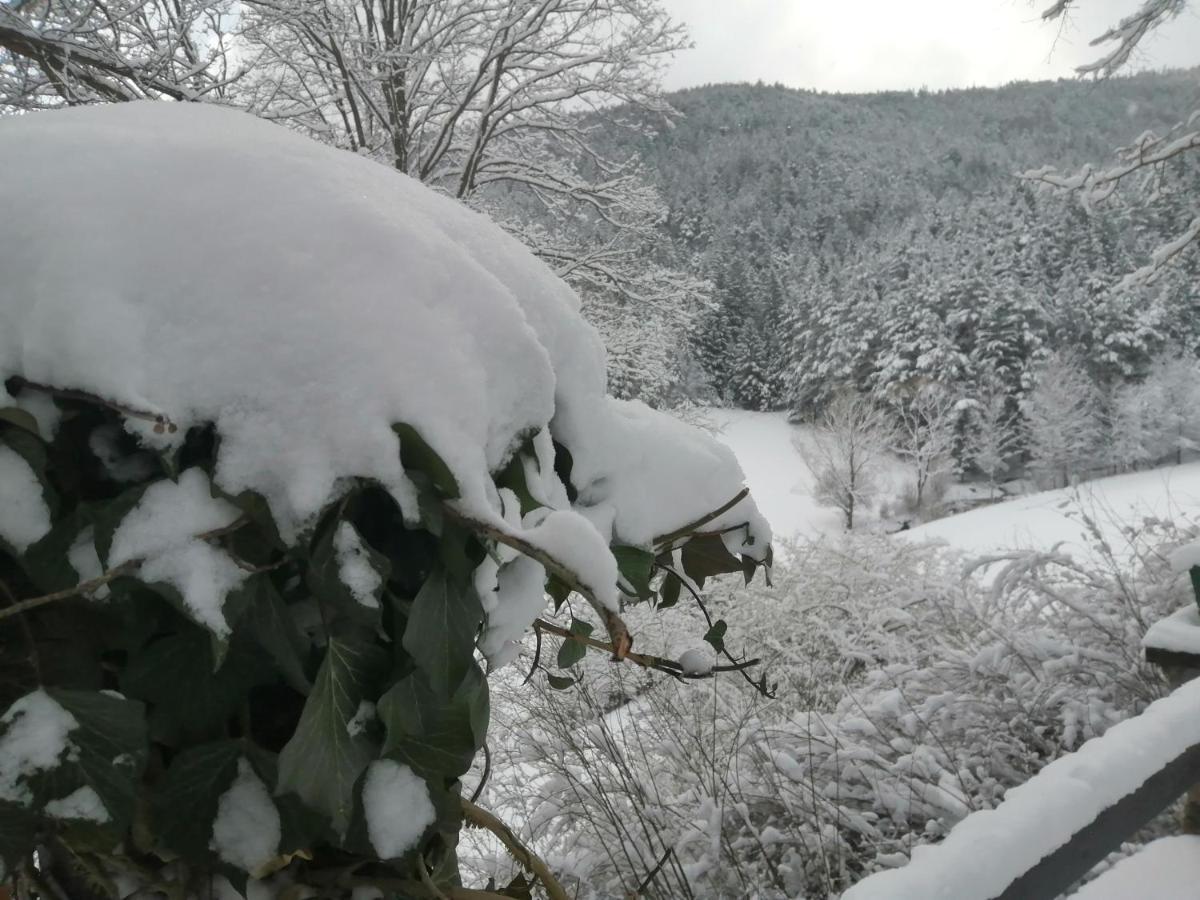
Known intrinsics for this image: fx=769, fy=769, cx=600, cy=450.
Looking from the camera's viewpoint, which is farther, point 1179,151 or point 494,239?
point 1179,151

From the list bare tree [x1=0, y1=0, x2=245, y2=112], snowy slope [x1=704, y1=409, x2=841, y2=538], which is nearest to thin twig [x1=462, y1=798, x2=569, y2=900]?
bare tree [x1=0, y1=0, x2=245, y2=112]

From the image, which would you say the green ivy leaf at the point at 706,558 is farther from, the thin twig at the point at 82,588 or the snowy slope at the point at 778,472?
the snowy slope at the point at 778,472

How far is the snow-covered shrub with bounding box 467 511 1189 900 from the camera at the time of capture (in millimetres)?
2314

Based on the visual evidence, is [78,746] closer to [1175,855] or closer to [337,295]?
[337,295]

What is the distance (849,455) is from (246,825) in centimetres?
2373

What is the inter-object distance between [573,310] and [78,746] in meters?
0.42

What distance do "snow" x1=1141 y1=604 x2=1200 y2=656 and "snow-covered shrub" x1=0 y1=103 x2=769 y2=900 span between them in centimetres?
205

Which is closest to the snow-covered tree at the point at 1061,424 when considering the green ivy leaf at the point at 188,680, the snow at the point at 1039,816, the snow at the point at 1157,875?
the snow at the point at 1157,875

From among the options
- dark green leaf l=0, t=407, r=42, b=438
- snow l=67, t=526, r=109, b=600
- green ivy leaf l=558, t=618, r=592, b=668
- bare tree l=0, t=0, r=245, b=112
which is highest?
bare tree l=0, t=0, r=245, b=112

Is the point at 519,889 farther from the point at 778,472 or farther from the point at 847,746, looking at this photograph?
the point at 778,472

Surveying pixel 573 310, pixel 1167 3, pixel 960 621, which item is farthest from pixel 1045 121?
pixel 573 310

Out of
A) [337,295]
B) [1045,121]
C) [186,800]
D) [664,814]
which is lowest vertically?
[664,814]

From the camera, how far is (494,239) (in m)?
0.60

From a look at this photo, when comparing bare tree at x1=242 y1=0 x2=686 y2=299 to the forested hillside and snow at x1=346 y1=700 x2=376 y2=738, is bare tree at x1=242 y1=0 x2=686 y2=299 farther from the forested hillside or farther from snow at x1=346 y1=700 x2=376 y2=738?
the forested hillside
